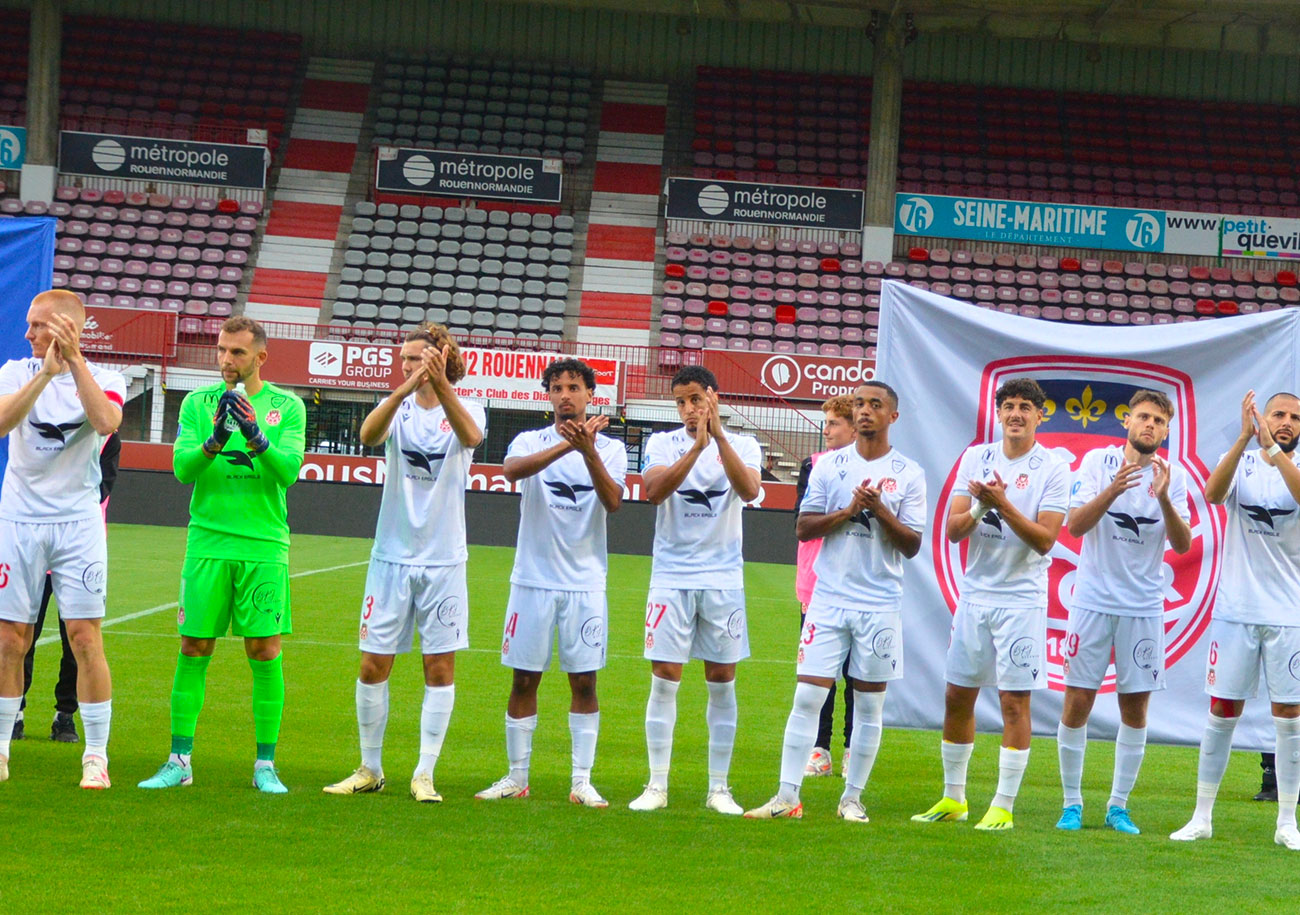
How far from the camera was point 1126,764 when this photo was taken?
18.7ft

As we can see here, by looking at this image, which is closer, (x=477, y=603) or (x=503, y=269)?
(x=477, y=603)

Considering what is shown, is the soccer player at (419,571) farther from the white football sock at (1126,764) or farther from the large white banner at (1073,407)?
the white football sock at (1126,764)

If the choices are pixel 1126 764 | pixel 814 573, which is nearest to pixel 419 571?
pixel 814 573

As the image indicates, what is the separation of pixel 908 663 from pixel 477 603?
7.65m

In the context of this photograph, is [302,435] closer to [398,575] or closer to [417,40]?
[398,575]

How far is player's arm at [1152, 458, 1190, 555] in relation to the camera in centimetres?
552

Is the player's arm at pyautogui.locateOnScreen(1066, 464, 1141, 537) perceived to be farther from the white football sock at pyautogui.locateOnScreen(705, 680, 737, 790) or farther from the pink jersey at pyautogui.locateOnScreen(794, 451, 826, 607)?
the pink jersey at pyautogui.locateOnScreen(794, 451, 826, 607)

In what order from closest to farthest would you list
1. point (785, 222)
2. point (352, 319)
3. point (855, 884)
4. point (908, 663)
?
point (855, 884) < point (908, 663) < point (352, 319) < point (785, 222)

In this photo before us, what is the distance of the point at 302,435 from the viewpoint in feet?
18.9

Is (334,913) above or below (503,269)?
below

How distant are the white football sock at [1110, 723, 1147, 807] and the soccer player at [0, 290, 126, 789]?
13.8 feet

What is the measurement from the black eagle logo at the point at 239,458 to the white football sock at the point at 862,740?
2722mm

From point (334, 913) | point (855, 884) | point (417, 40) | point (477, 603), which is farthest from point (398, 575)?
point (417, 40)

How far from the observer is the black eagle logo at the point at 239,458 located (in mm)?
5547
